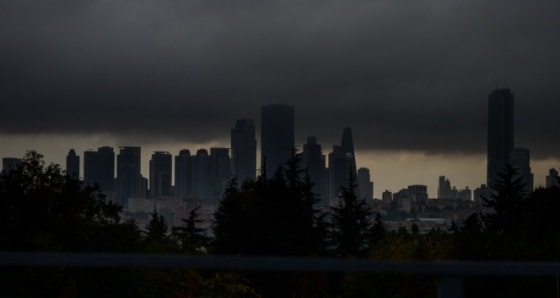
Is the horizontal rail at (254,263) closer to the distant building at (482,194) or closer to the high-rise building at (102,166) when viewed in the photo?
the distant building at (482,194)

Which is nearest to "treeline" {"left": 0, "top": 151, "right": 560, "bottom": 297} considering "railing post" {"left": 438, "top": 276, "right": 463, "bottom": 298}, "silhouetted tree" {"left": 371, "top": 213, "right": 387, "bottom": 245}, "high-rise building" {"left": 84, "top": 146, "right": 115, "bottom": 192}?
"silhouetted tree" {"left": 371, "top": 213, "right": 387, "bottom": 245}

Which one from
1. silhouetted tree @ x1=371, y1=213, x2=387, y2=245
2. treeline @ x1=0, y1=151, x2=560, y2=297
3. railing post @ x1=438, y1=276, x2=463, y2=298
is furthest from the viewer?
silhouetted tree @ x1=371, y1=213, x2=387, y2=245

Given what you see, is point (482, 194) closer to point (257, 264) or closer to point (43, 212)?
point (43, 212)

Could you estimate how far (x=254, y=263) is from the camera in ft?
14.8

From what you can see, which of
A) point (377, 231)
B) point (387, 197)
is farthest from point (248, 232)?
point (387, 197)

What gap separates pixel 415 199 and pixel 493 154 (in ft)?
75.7

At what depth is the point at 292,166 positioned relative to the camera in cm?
7612

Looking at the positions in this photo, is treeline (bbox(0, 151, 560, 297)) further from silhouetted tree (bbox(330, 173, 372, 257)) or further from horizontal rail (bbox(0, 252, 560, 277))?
horizontal rail (bbox(0, 252, 560, 277))

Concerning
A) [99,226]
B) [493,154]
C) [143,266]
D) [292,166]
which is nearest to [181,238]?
[292,166]

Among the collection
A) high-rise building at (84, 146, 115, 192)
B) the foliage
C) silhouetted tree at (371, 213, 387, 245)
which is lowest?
silhouetted tree at (371, 213, 387, 245)

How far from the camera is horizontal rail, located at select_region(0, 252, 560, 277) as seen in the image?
177 inches

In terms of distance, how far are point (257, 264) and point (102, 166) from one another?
191 meters

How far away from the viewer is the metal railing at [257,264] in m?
4.50

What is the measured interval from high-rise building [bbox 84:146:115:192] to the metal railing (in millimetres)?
172551
